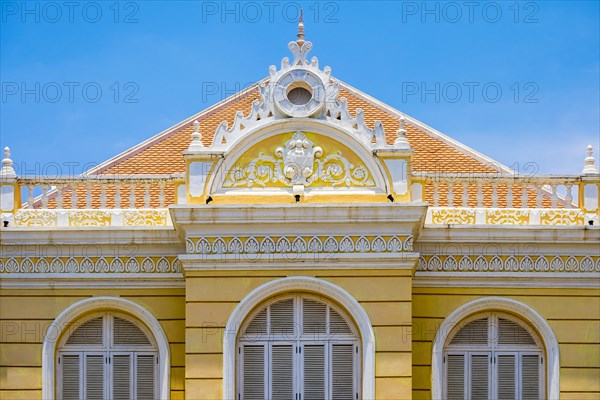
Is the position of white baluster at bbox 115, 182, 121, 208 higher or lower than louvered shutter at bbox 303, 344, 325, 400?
higher

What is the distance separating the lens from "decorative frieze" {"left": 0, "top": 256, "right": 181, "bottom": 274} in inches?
803

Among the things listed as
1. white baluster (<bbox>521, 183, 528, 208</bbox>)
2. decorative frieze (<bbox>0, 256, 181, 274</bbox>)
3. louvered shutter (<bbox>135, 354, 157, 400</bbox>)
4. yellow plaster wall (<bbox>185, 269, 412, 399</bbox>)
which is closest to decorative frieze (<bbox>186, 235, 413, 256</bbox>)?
yellow plaster wall (<bbox>185, 269, 412, 399</bbox>)

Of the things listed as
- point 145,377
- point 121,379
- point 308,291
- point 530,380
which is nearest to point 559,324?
point 530,380

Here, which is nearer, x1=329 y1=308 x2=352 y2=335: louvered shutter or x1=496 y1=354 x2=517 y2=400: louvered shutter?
x1=329 y1=308 x2=352 y2=335: louvered shutter

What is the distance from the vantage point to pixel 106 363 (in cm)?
2025

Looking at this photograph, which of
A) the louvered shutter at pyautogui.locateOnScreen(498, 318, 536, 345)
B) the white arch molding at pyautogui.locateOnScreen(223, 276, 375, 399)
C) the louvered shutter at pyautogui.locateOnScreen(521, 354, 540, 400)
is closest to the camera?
the white arch molding at pyautogui.locateOnScreen(223, 276, 375, 399)

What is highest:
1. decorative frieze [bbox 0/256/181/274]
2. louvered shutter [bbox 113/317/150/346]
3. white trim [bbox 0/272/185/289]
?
decorative frieze [bbox 0/256/181/274]

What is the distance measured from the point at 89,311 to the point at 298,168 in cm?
410

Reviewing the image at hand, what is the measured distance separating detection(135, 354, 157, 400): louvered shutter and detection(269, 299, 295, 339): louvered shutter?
→ 2.22m

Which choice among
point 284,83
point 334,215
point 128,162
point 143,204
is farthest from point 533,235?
point 128,162

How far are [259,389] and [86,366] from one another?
2.90m

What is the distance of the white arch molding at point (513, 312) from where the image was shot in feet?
65.0

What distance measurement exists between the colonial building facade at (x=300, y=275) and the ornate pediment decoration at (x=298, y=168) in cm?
2

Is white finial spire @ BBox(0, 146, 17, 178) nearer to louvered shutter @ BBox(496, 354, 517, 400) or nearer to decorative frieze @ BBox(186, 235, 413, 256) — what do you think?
decorative frieze @ BBox(186, 235, 413, 256)
